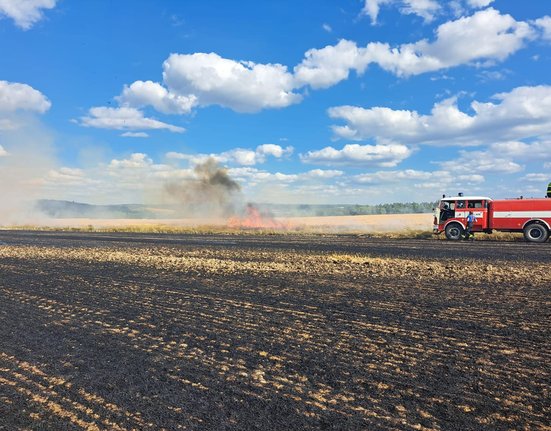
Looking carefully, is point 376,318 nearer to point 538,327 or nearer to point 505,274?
point 538,327

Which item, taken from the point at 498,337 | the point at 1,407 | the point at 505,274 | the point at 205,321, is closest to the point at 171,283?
the point at 205,321

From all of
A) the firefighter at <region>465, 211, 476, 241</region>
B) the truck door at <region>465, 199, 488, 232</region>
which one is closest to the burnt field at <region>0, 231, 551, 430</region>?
the firefighter at <region>465, 211, 476, 241</region>

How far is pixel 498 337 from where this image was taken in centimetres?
639

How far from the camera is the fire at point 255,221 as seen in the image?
5149 cm

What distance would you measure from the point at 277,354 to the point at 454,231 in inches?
941

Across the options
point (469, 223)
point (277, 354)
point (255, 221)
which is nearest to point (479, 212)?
point (469, 223)

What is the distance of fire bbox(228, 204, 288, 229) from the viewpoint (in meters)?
51.5

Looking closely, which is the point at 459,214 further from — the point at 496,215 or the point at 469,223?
the point at 496,215

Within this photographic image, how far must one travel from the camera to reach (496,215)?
81.7 ft

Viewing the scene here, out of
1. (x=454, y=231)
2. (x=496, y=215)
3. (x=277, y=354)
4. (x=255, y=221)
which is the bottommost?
(x=277, y=354)

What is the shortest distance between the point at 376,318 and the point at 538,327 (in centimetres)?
276

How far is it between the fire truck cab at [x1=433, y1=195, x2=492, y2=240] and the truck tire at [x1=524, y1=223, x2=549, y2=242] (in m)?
2.06

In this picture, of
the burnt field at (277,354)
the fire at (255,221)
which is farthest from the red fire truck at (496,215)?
the fire at (255,221)

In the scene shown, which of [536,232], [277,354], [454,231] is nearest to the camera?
[277,354]
